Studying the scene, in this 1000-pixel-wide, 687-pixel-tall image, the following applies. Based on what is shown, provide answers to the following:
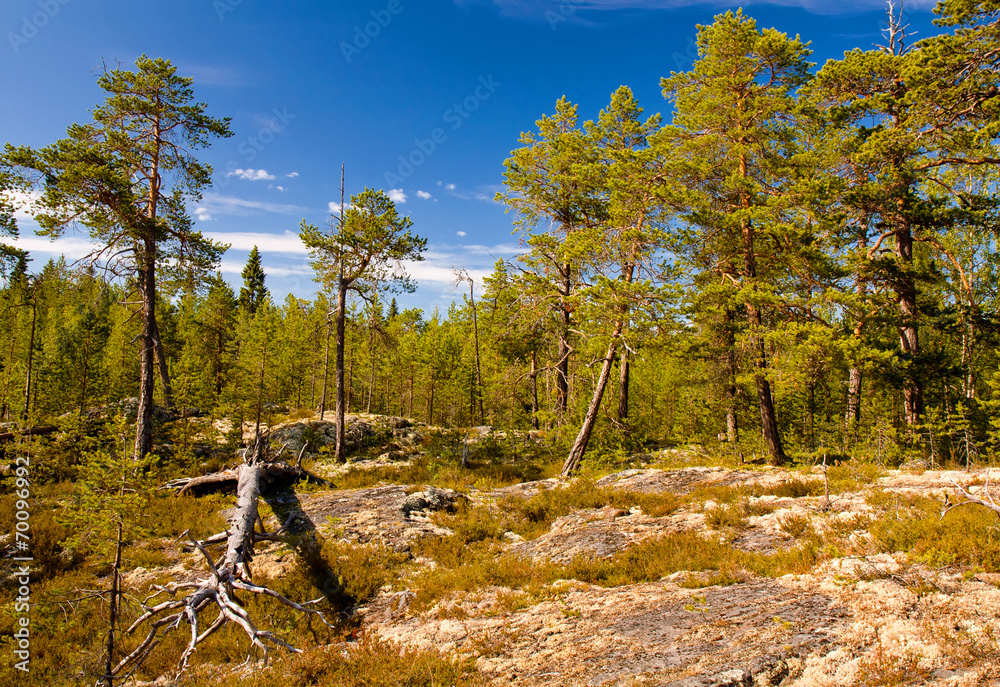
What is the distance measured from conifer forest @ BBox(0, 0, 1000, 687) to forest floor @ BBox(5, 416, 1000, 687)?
6 centimetres

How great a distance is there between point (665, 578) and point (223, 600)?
6587 millimetres

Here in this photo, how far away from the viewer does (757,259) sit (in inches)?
552

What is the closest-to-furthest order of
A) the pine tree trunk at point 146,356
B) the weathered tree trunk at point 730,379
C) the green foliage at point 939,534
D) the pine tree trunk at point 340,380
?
1. the green foliage at point 939,534
2. the weathered tree trunk at point 730,379
3. the pine tree trunk at point 146,356
4. the pine tree trunk at point 340,380

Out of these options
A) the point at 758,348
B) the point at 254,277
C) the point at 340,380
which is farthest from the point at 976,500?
the point at 254,277

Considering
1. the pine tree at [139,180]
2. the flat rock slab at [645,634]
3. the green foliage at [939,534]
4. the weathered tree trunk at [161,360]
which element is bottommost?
the flat rock slab at [645,634]

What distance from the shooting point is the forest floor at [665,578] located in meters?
4.53

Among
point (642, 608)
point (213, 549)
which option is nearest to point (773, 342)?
point (642, 608)

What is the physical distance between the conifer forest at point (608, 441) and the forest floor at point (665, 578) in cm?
6

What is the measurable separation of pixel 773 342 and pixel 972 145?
261 inches

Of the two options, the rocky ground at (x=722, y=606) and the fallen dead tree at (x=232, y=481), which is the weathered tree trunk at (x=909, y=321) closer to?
the rocky ground at (x=722, y=606)

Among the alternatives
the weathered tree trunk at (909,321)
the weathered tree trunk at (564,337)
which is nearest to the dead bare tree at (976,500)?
the weathered tree trunk at (909,321)

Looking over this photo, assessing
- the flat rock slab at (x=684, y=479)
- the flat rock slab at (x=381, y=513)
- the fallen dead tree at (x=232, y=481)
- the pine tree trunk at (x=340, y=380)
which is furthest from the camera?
the pine tree trunk at (x=340, y=380)

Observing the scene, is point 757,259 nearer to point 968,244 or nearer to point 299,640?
point 968,244

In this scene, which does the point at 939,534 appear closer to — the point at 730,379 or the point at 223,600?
the point at 730,379
